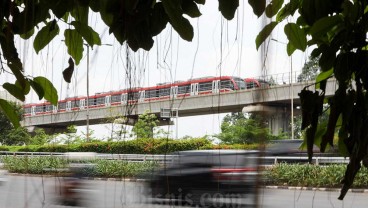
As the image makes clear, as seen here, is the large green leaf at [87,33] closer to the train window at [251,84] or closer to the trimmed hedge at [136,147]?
the trimmed hedge at [136,147]

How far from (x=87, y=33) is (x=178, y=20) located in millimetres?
171

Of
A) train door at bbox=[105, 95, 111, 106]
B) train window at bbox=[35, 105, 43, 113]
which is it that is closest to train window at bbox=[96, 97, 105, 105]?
train door at bbox=[105, 95, 111, 106]

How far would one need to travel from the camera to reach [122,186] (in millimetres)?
671

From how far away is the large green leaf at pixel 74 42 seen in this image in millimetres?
728

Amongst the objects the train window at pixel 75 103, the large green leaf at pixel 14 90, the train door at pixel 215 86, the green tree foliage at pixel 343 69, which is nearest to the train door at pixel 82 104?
the train window at pixel 75 103

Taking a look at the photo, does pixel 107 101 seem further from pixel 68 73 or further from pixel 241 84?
pixel 241 84

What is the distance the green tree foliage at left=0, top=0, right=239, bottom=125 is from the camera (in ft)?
2.12

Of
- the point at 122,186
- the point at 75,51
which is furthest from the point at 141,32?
the point at 122,186

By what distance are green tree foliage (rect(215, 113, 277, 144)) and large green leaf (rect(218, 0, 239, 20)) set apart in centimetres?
16

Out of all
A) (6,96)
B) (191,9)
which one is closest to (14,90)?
(6,96)

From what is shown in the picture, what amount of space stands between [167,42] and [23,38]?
0.26 meters

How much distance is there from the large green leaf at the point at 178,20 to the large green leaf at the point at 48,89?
0.25m

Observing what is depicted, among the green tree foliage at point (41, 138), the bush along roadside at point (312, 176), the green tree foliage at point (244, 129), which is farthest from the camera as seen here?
the bush along roadside at point (312, 176)

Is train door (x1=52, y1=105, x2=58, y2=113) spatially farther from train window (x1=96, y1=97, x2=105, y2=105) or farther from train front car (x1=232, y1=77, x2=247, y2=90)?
train front car (x1=232, y1=77, x2=247, y2=90)
